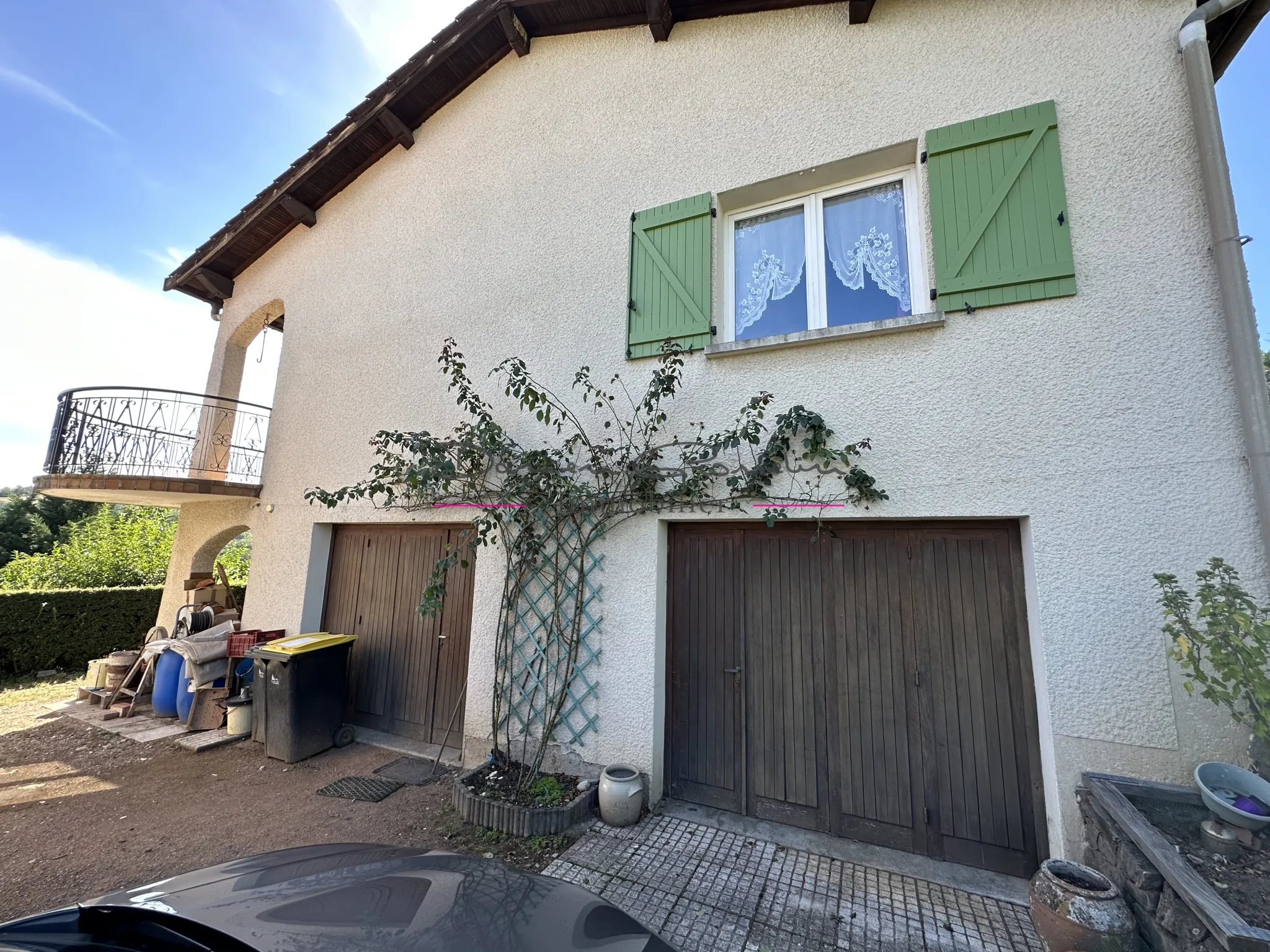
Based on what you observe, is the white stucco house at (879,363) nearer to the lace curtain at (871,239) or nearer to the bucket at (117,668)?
the lace curtain at (871,239)

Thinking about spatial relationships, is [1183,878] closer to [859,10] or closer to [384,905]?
[384,905]

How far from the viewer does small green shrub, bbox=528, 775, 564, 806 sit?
→ 404 centimetres

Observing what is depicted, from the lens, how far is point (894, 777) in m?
3.65

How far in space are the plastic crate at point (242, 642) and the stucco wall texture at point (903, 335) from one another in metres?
0.34

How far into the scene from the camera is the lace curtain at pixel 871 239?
4.12 m

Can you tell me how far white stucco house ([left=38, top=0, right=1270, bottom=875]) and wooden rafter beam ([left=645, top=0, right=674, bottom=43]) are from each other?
0.03m

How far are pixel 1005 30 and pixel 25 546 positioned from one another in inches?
1132

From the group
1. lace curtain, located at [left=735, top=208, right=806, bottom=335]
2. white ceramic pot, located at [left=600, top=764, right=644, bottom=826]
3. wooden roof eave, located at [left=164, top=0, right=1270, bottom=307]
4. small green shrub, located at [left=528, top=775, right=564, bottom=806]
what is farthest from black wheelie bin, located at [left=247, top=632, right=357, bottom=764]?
wooden roof eave, located at [left=164, top=0, right=1270, bottom=307]

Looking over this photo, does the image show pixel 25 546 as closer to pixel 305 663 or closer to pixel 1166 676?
pixel 305 663

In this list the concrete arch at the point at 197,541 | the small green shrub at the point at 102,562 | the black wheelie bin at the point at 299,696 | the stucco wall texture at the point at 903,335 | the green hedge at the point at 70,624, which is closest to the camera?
the stucco wall texture at the point at 903,335

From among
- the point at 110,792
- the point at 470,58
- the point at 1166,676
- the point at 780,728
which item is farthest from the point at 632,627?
the point at 470,58

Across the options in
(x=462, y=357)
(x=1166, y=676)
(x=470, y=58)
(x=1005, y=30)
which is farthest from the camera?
(x=470, y=58)

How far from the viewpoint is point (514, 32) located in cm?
593

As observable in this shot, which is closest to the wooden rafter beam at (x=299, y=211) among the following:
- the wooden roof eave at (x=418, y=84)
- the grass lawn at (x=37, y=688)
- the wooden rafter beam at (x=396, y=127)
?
the wooden roof eave at (x=418, y=84)
